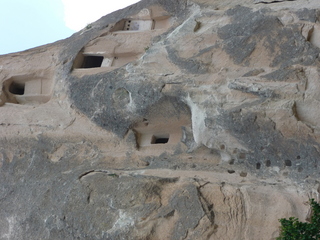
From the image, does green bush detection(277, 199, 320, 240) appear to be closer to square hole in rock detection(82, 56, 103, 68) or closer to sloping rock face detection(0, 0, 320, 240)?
sloping rock face detection(0, 0, 320, 240)

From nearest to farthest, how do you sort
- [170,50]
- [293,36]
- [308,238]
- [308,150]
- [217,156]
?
[308,238] → [308,150] → [293,36] → [217,156] → [170,50]

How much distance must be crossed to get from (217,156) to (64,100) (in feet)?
11.4

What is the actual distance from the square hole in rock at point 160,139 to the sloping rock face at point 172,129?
50 millimetres

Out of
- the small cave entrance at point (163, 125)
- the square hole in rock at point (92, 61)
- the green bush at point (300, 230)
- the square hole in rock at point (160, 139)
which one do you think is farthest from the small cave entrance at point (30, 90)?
the green bush at point (300, 230)

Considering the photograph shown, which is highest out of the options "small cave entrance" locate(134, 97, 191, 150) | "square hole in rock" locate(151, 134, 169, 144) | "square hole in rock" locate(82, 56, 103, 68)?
"square hole in rock" locate(82, 56, 103, 68)

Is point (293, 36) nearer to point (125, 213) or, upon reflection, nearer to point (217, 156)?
point (217, 156)

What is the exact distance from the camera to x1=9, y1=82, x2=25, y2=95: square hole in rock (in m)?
8.43

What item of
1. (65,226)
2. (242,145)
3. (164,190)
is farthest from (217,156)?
(65,226)

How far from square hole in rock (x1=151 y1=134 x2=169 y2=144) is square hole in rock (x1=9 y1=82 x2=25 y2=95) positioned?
3705mm

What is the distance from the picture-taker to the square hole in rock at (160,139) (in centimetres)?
698

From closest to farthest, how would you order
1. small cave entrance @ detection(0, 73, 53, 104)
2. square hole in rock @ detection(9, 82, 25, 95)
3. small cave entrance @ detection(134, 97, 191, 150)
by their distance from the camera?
small cave entrance @ detection(134, 97, 191, 150) → small cave entrance @ detection(0, 73, 53, 104) → square hole in rock @ detection(9, 82, 25, 95)

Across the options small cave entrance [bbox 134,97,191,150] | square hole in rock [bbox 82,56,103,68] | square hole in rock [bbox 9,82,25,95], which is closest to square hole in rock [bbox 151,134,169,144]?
small cave entrance [bbox 134,97,191,150]

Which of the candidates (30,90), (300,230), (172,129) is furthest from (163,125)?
(30,90)

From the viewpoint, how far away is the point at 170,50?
6.55m
